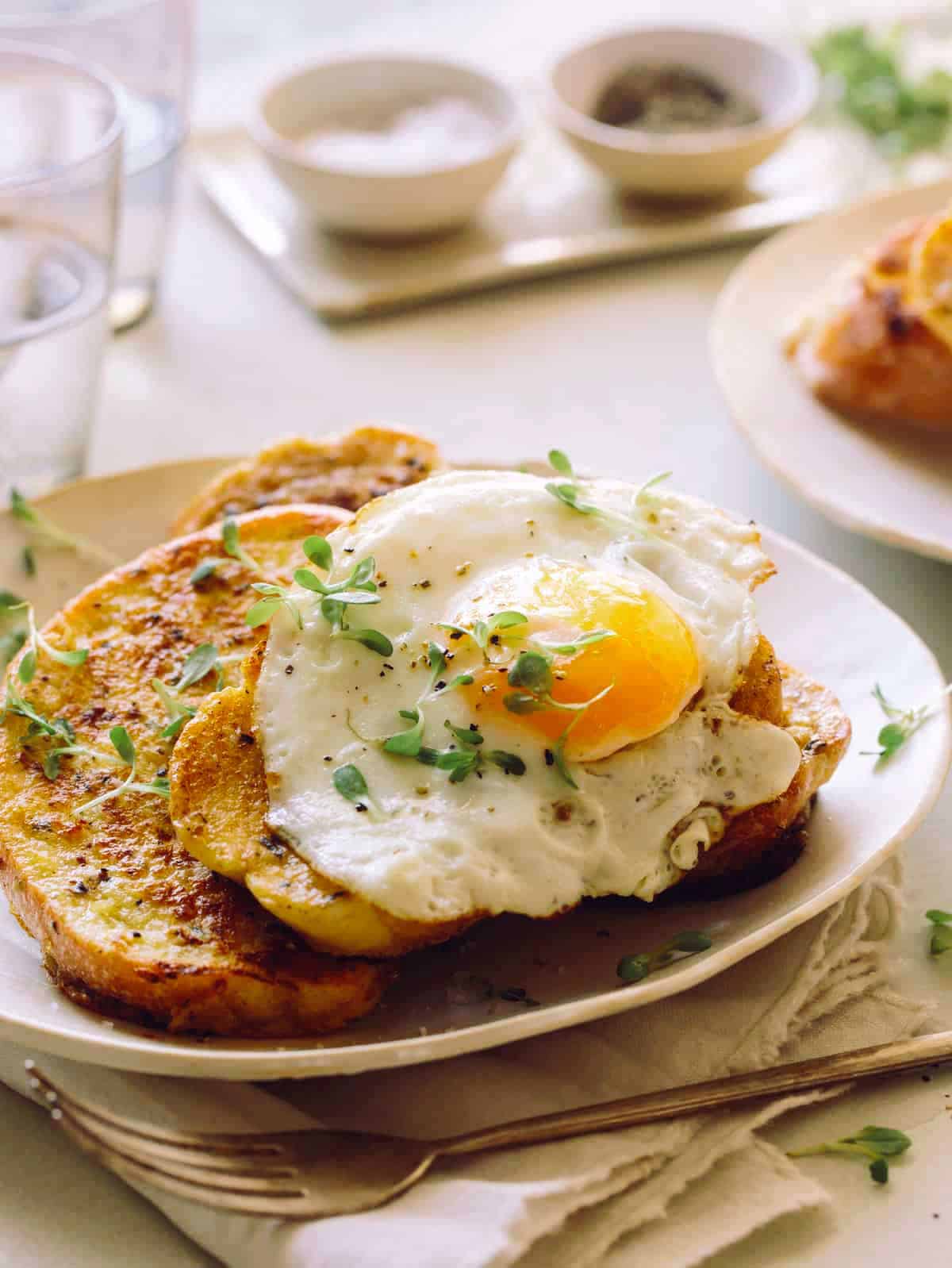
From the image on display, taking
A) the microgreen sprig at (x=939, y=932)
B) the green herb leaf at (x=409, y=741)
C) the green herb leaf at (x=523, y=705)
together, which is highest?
the green herb leaf at (x=523, y=705)

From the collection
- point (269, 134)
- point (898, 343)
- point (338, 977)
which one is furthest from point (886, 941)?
point (269, 134)

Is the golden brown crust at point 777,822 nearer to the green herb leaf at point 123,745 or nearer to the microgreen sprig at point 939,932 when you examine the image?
the microgreen sprig at point 939,932

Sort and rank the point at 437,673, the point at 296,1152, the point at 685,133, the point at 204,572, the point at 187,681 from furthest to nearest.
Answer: the point at 685,133
the point at 204,572
the point at 187,681
the point at 437,673
the point at 296,1152

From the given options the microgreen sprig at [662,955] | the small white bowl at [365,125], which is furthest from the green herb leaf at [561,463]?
the small white bowl at [365,125]

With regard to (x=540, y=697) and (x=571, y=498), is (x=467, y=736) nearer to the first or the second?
(x=540, y=697)

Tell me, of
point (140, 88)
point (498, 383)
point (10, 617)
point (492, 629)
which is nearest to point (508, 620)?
point (492, 629)

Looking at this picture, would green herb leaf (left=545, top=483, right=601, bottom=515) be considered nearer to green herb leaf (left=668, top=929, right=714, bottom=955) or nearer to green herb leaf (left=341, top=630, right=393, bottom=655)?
green herb leaf (left=341, top=630, right=393, bottom=655)

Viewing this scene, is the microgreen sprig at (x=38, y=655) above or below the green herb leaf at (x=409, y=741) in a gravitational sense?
below
